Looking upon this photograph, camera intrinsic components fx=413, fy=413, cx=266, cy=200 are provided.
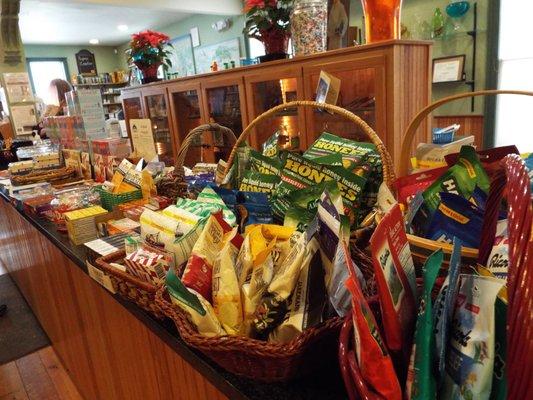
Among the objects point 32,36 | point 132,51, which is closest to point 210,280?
point 132,51

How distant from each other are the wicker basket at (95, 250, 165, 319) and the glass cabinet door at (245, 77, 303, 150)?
1.98 m

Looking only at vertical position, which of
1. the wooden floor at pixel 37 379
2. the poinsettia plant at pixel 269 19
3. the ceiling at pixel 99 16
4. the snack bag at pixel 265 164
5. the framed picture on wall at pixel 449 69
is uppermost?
the ceiling at pixel 99 16

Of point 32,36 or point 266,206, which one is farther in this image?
point 32,36

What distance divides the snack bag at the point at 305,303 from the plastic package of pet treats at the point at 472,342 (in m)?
0.24

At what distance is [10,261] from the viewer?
322cm

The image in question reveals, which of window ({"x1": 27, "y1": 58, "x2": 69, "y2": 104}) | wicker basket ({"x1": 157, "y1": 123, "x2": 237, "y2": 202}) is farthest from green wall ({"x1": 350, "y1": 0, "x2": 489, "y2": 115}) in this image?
window ({"x1": 27, "y1": 58, "x2": 69, "y2": 104})

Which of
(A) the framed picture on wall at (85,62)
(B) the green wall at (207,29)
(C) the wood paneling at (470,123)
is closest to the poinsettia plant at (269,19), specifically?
(C) the wood paneling at (470,123)

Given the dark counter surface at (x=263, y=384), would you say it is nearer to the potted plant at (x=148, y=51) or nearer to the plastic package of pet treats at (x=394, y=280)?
the plastic package of pet treats at (x=394, y=280)

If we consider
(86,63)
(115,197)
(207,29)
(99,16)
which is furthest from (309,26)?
(86,63)

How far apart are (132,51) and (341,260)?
3.88m

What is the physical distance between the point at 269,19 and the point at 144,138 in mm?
1287

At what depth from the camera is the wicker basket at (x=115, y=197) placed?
1.61 meters

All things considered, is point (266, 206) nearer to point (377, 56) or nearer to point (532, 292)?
point (532, 292)

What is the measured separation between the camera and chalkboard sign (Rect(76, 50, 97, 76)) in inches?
388
